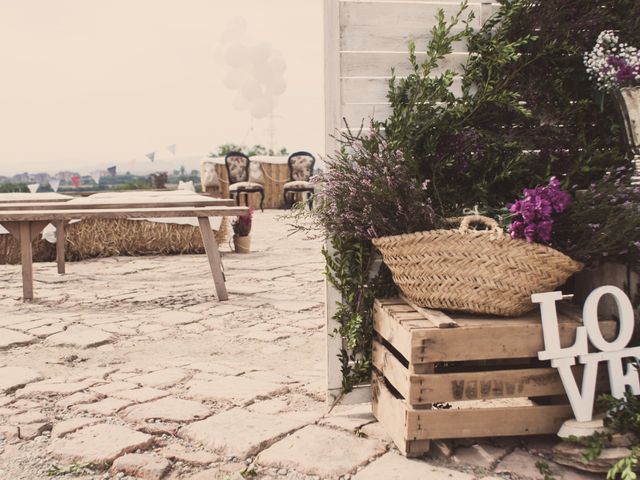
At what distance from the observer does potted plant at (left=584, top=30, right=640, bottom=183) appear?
2.46 m

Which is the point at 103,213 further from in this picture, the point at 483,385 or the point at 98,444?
the point at 483,385

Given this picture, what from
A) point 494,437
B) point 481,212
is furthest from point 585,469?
point 481,212

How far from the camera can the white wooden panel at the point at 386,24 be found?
273 cm

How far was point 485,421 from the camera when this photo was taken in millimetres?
2332

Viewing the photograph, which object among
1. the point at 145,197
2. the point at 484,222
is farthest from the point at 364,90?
the point at 145,197

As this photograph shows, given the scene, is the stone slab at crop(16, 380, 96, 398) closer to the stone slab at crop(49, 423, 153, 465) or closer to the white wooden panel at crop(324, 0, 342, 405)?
the stone slab at crop(49, 423, 153, 465)

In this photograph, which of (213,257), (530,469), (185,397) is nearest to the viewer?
(530,469)

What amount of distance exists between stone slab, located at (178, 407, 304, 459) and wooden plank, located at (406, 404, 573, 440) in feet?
1.77

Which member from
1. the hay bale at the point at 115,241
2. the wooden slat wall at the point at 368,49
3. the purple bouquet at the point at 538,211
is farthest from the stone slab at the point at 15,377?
the hay bale at the point at 115,241

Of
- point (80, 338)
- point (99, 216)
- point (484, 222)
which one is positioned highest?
point (484, 222)

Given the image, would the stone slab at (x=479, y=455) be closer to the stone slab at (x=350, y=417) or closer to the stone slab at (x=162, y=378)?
the stone slab at (x=350, y=417)

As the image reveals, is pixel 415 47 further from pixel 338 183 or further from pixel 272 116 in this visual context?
pixel 272 116

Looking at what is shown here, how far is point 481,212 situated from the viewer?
264 centimetres

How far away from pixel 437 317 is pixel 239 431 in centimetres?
86
